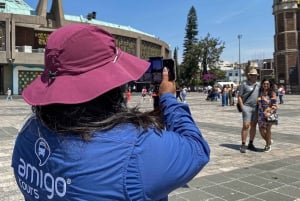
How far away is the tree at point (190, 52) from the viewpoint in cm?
7244

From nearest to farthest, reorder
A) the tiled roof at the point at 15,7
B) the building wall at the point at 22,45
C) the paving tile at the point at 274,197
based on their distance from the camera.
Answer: the paving tile at the point at 274,197, the building wall at the point at 22,45, the tiled roof at the point at 15,7

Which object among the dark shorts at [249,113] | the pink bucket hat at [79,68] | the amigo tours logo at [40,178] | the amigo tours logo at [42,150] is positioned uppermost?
the pink bucket hat at [79,68]

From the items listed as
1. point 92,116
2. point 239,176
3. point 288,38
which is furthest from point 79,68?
point 288,38

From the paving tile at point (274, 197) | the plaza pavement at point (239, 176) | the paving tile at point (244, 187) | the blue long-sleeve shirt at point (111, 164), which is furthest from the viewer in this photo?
the paving tile at point (244, 187)

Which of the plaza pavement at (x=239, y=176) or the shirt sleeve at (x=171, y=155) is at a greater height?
the shirt sleeve at (x=171, y=155)

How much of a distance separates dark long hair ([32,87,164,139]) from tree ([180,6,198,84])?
2751 inches

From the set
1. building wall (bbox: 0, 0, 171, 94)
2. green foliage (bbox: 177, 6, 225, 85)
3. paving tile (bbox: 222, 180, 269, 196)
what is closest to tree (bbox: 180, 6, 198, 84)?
green foliage (bbox: 177, 6, 225, 85)

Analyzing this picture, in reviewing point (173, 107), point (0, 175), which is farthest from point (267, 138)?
point (173, 107)

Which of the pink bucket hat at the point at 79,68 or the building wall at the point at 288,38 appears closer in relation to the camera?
the pink bucket hat at the point at 79,68

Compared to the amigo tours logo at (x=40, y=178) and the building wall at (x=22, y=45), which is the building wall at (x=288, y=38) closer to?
the building wall at (x=22, y=45)

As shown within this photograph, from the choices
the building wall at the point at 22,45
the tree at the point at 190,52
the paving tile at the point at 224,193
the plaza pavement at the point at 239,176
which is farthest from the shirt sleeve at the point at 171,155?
the tree at the point at 190,52

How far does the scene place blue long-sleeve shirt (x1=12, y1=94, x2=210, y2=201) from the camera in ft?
4.13

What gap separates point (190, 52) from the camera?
237ft

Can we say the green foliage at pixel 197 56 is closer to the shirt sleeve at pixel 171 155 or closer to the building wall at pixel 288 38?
the building wall at pixel 288 38
